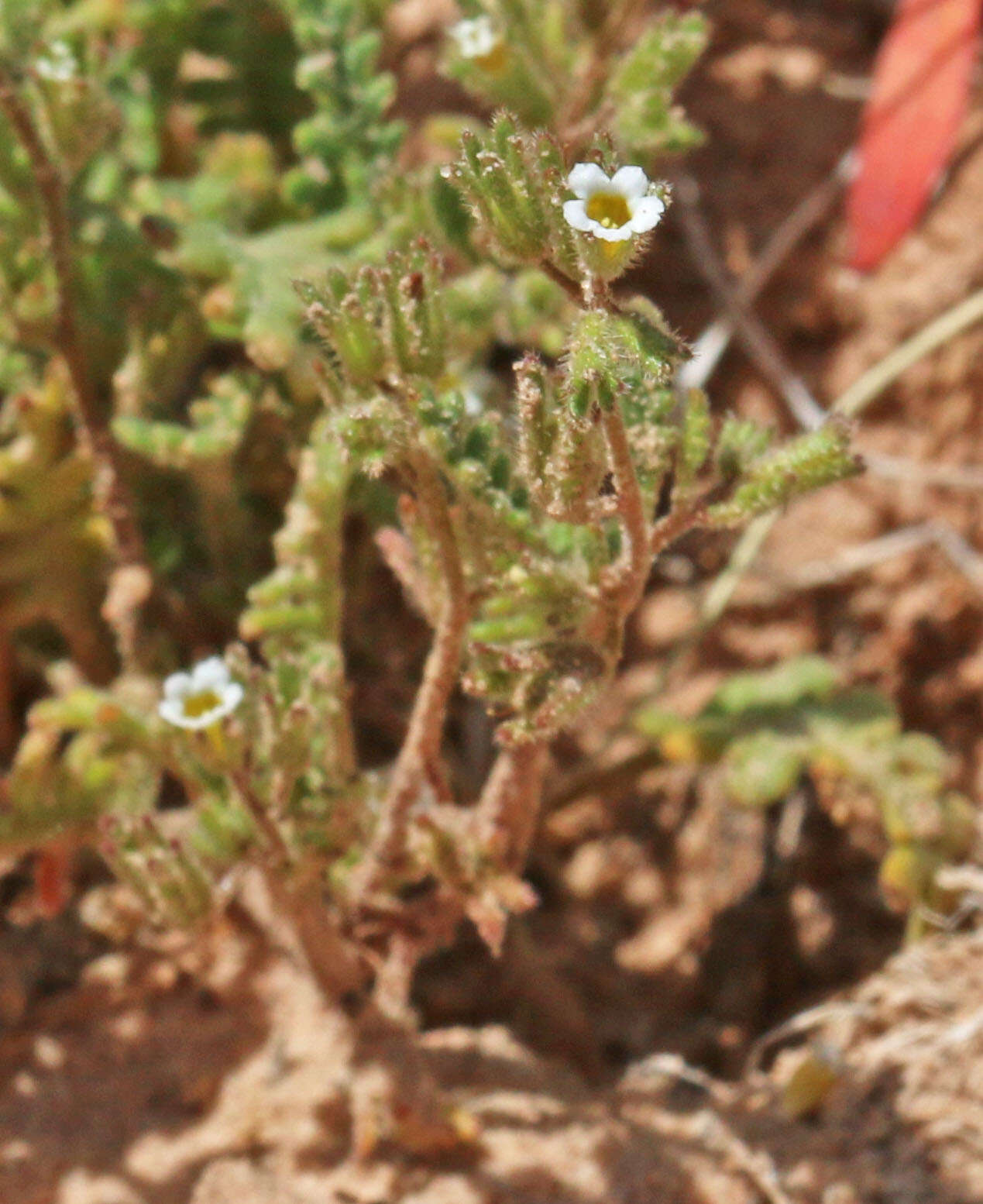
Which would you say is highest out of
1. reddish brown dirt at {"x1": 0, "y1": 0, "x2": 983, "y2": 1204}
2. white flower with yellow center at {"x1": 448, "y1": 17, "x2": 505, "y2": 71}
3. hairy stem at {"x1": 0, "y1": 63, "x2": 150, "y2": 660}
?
white flower with yellow center at {"x1": 448, "y1": 17, "x2": 505, "y2": 71}

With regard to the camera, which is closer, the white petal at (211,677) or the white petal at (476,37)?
the white petal at (211,677)

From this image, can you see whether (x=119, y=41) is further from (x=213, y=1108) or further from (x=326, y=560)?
(x=213, y=1108)

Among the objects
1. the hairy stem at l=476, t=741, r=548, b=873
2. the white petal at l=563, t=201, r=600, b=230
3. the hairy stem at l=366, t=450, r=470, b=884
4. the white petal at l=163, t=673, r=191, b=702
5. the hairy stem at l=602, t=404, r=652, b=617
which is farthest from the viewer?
the hairy stem at l=476, t=741, r=548, b=873

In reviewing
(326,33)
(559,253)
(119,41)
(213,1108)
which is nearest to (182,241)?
(326,33)

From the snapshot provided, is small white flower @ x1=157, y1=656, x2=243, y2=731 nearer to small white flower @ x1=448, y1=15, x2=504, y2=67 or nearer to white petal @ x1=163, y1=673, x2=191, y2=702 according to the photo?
white petal @ x1=163, y1=673, x2=191, y2=702

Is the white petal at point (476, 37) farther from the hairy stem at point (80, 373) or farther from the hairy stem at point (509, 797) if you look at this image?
the hairy stem at point (509, 797)

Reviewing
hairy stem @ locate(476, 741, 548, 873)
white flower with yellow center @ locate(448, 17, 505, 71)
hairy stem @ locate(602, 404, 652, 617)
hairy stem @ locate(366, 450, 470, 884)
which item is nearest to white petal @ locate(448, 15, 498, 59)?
white flower with yellow center @ locate(448, 17, 505, 71)

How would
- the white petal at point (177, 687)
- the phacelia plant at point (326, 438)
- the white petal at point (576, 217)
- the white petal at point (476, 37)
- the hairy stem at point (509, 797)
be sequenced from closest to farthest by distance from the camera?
the white petal at point (576, 217)
the phacelia plant at point (326, 438)
the white petal at point (177, 687)
the hairy stem at point (509, 797)
the white petal at point (476, 37)

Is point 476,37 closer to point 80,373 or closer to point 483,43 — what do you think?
point 483,43

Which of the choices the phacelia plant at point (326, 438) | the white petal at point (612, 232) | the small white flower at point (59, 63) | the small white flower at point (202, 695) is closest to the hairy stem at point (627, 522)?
the phacelia plant at point (326, 438)
